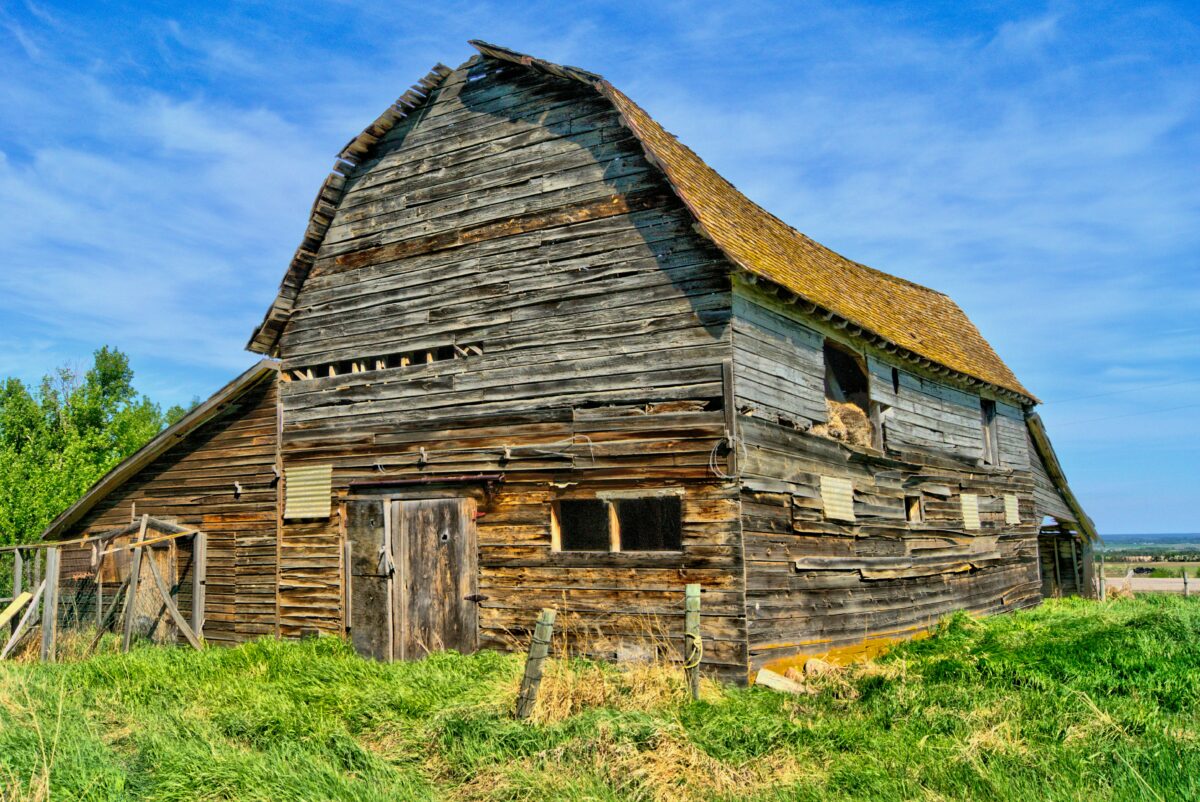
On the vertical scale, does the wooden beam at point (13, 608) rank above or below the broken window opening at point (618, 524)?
below

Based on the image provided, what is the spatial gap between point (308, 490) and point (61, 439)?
2775cm

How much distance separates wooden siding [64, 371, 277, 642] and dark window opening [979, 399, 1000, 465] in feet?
45.1

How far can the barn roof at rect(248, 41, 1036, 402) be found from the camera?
38.2 ft

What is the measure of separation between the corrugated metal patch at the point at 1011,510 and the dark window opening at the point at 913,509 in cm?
501

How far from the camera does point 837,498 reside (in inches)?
505

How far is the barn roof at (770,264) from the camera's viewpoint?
1165cm

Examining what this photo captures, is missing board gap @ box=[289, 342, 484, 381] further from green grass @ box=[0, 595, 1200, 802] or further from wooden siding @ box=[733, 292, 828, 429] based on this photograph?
green grass @ box=[0, 595, 1200, 802]

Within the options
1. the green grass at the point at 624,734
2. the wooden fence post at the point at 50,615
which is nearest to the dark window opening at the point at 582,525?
the green grass at the point at 624,734

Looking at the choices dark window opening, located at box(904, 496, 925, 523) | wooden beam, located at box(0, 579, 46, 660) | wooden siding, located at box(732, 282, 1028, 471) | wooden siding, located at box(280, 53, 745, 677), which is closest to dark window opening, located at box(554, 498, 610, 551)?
wooden siding, located at box(280, 53, 745, 677)

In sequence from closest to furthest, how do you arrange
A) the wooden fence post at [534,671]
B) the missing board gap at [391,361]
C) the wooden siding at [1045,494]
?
the wooden fence post at [534,671] → the missing board gap at [391,361] → the wooden siding at [1045,494]

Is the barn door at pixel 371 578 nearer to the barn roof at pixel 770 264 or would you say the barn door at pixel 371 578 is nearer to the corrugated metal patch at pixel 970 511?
the barn roof at pixel 770 264

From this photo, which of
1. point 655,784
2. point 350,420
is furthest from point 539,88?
point 655,784

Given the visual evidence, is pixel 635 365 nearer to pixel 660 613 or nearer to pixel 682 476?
pixel 682 476

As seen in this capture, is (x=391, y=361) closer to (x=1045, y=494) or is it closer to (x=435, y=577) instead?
(x=435, y=577)
